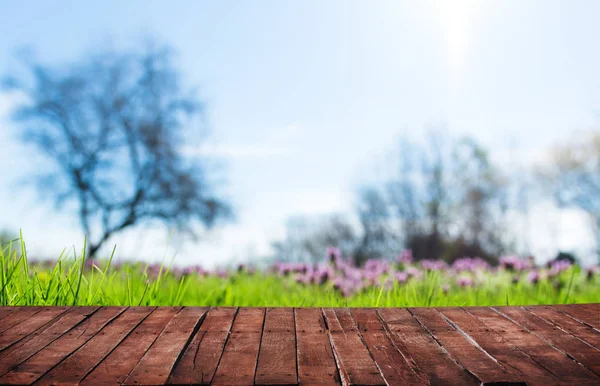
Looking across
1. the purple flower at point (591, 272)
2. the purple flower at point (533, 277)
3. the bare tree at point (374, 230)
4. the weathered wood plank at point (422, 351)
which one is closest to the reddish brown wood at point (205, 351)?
the weathered wood plank at point (422, 351)

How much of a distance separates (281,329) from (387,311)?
84 cm

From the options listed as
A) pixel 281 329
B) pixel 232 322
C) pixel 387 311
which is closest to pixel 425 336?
pixel 387 311

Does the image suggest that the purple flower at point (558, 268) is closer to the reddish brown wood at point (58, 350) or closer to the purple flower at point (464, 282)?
the purple flower at point (464, 282)

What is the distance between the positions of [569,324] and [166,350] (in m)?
2.56

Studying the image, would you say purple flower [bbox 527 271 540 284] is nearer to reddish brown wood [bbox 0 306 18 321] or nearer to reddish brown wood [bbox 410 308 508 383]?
reddish brown wood [bbox 410 308 508 383]

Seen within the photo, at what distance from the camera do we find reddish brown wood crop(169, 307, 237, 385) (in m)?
2.56

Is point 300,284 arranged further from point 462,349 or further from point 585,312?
point 462,349

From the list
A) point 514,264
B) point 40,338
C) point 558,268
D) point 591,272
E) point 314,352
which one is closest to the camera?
point 314,352

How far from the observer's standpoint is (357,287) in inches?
247

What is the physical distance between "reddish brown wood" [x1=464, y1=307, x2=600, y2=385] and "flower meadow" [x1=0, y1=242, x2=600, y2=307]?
0.98 metres

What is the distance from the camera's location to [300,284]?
6723 millimetres

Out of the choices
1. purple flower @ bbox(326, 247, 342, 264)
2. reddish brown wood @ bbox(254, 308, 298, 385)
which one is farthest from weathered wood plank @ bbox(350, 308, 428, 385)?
purple flower @ bbox(326, 247, 342, 264)

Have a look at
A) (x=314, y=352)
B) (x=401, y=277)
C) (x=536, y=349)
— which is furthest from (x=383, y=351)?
(x=401, y=277)

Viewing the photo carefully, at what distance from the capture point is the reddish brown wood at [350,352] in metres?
2.55
